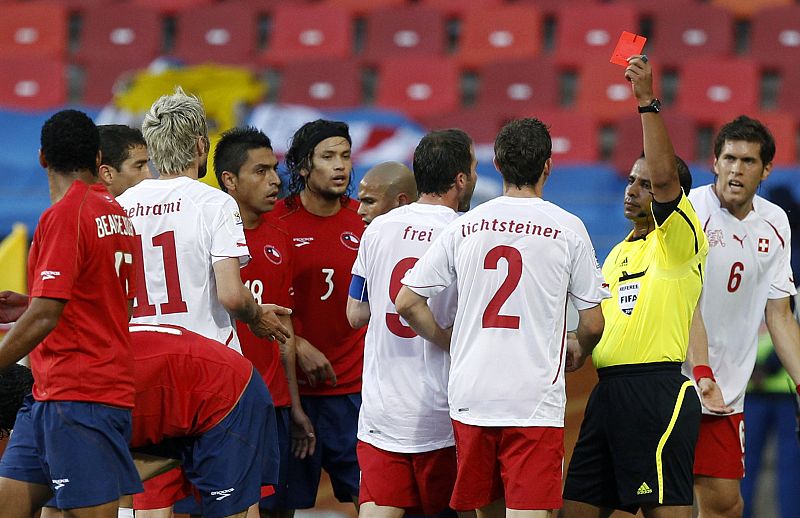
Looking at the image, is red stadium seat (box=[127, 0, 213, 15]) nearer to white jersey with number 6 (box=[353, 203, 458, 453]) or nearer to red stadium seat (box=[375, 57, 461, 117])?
red stadium seat (box=[375, 57, 461, 117])

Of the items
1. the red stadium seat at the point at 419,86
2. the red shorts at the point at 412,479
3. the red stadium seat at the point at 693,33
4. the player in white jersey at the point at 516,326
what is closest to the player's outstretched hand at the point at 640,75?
the player in white jersey at the point at 516,326

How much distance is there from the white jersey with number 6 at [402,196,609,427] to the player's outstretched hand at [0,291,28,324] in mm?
1837

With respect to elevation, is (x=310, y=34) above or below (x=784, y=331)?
above

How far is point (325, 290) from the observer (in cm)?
562

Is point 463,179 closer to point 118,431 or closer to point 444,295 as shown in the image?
point 444,295

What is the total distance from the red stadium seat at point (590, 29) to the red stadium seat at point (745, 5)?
100 cm

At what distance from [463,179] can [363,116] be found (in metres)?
6.20

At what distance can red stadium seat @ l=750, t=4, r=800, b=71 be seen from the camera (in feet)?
38.1

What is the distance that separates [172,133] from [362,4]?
8603mm

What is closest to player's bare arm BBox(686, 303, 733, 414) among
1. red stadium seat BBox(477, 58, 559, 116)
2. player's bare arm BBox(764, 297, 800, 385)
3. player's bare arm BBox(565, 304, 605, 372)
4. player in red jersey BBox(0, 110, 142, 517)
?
player's bare arm BBox(764, 297, 800, 385)

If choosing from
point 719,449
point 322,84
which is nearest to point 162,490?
point 719,449

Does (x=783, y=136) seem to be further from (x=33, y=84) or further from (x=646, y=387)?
(x=33, y=84)

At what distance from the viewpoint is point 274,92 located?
12.3 m

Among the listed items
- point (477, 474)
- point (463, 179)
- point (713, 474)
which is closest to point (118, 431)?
point (477, 474)
